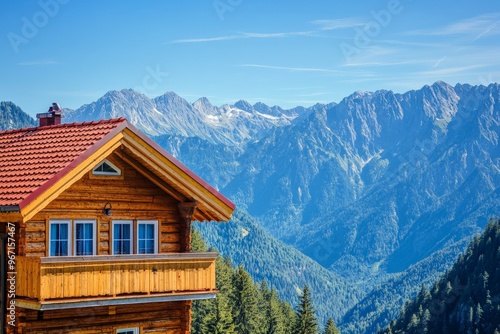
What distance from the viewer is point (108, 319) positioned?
26.2 m

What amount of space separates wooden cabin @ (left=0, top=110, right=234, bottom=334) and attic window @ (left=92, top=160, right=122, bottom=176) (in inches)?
1.2

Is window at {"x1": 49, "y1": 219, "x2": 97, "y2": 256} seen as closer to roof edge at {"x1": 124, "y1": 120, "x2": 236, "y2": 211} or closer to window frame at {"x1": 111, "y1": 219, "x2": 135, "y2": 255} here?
window frame at {"x1": 111, "y1": 219, "x2": 135, "y2": 255}

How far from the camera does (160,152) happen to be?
26562 mm

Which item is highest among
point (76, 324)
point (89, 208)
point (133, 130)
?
point (133, 130)

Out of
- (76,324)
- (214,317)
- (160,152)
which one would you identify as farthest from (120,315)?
(214,317)

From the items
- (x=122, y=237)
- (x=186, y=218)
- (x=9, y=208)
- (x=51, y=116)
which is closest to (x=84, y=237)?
(x=122, y=237)

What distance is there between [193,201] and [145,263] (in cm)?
312

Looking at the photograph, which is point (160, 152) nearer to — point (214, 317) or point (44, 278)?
point (44, 278)

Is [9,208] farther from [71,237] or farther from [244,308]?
[244,308]

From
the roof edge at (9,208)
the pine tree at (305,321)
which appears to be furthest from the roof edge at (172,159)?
the pine tree at (305,321)

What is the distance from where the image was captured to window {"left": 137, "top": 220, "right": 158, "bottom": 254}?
2759 centimetres

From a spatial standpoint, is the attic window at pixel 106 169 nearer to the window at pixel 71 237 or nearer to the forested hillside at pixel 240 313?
the window at pixel 71 237

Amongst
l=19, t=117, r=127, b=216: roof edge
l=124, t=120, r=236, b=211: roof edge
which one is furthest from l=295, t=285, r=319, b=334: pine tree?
l=19, t=117, r=127, b=216: roof edge

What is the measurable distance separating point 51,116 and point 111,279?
24.5 ft
